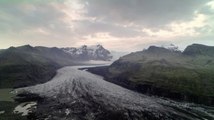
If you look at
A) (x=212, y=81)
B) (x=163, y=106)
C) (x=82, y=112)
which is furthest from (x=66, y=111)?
(x=212, y=81)

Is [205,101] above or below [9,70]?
below

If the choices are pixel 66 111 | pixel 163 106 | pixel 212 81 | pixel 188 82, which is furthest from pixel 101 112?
pixel 212 81

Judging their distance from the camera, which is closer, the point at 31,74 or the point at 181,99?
the point at 181,99

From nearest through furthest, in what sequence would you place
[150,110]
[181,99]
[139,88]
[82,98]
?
[150,110], [82,98], [181,99], [139,88]

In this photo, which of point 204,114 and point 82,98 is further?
point 82,98

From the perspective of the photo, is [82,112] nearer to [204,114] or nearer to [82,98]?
[82,98]

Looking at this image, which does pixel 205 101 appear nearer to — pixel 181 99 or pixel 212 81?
pixel 181 99

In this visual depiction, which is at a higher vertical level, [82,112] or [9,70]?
[9,70]

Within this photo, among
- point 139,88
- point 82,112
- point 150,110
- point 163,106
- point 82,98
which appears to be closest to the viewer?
point 82,112

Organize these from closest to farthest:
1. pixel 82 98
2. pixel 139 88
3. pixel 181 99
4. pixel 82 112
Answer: pixel 82 112
pixel 82 98
pixel 181 99
pixel 139 88
